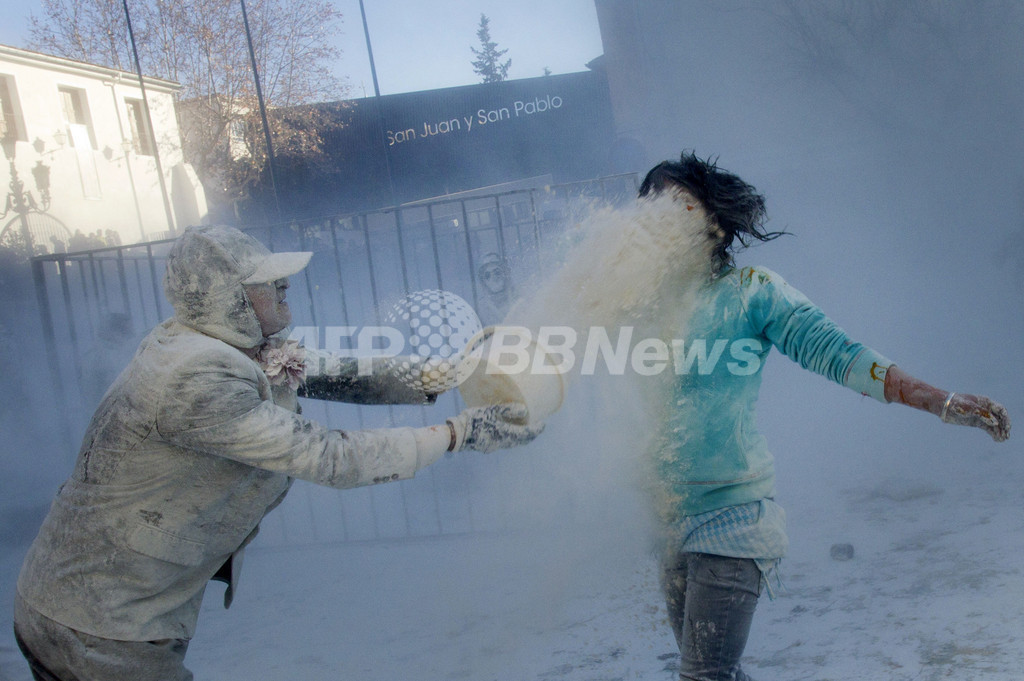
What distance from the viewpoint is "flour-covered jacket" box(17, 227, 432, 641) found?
1728mm

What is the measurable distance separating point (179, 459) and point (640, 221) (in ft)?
5.04

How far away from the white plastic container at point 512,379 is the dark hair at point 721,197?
0.59 m

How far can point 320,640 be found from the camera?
392cm

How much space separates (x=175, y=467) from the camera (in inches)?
70.8

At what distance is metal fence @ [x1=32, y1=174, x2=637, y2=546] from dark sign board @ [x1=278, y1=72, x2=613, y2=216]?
216 centimetres

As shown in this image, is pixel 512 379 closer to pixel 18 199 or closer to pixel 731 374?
pixel 731 374

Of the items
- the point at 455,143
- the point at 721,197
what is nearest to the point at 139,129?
the point at 455,143

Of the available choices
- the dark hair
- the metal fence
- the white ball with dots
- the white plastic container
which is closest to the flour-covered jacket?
the white plastic container

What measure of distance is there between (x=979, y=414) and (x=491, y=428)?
125 cm

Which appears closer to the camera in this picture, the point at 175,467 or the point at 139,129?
the point at 175,467

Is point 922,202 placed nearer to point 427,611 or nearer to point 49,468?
point 427,611

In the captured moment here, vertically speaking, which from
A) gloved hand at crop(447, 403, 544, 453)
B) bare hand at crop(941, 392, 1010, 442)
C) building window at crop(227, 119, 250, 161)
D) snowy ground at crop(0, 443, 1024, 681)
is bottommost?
snowy ground at crop(0, 443, 1024, 681)

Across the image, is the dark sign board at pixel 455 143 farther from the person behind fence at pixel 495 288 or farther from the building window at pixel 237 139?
the person behind fence at pixel 495 288

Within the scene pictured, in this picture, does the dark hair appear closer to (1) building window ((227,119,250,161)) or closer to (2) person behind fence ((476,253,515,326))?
(2) person behind fence ((476,253,515,326))
